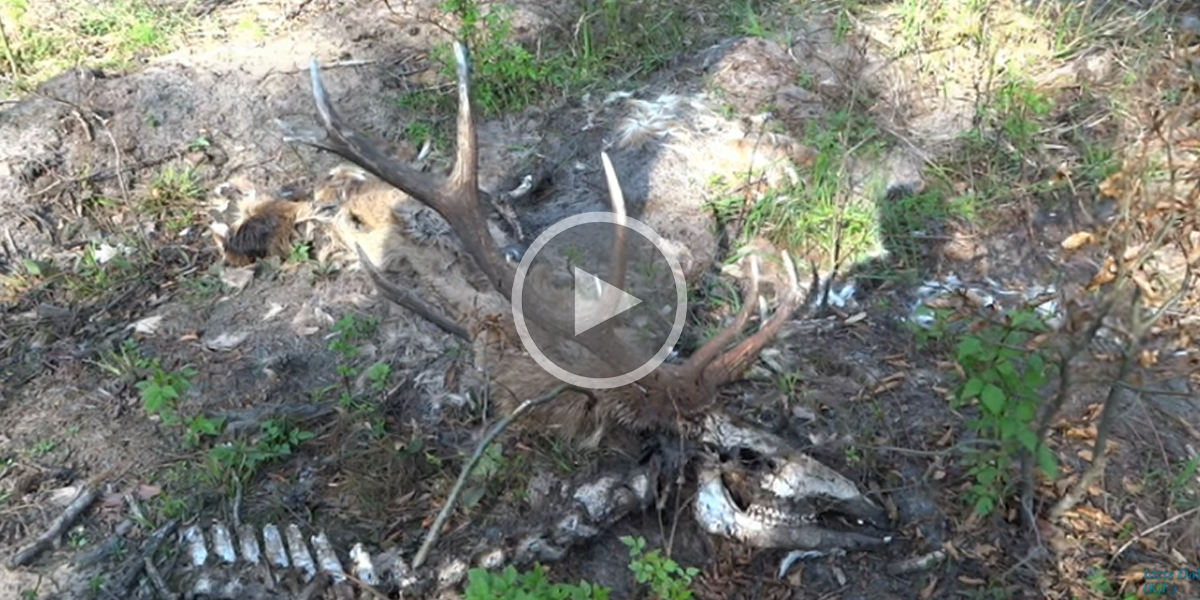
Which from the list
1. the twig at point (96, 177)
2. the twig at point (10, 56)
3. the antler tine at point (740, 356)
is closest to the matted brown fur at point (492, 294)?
the antler tine at point (740, 356)

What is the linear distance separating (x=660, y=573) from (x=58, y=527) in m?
2.01

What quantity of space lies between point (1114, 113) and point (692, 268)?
2.09 metres

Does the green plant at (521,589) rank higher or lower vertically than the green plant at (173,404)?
higher

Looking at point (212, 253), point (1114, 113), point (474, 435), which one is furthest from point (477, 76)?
point (1114, 113)

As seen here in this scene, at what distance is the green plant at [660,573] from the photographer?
9.96 ft

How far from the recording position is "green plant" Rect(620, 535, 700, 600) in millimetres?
3035

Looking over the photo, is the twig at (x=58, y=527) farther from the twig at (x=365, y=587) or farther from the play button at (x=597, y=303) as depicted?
the play button at (x=597, y=303)

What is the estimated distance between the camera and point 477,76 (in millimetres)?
5359

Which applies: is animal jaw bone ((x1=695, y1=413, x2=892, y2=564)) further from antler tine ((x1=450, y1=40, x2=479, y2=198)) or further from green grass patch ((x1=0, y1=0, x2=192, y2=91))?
green grass patch ((x1=0, y1=0, x2=192, y2=91))

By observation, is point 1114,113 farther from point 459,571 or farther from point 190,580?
point 190,580

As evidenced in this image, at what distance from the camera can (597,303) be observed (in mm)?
3574

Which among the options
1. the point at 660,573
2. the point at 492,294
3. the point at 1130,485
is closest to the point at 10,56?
the point at 492,294

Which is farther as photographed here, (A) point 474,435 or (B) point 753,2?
(B) point 753,2
